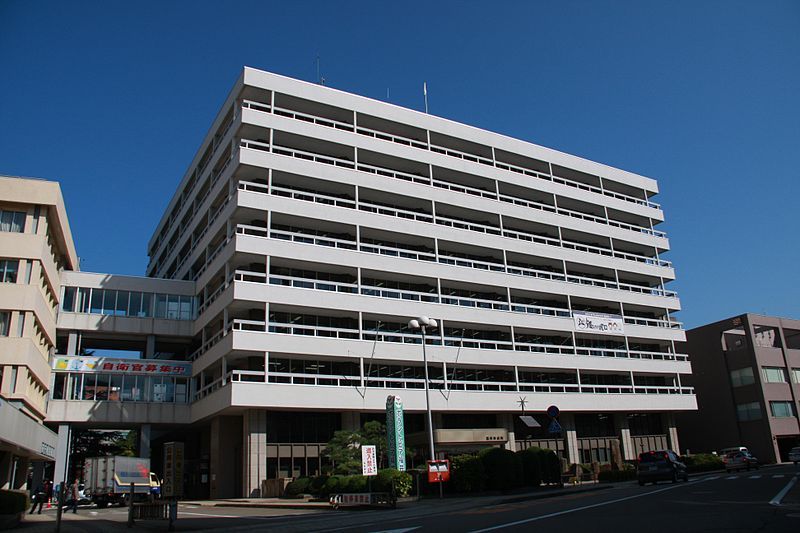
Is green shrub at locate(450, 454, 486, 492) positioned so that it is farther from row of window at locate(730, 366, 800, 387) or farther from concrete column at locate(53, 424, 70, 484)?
row of window at locate(730, 366, 800, 387)

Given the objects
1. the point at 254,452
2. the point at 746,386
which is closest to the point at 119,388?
the point at 254,452

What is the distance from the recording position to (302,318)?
43.1m

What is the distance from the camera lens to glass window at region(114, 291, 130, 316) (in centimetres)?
4769

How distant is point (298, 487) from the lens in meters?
35.9

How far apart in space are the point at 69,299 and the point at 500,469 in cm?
3392

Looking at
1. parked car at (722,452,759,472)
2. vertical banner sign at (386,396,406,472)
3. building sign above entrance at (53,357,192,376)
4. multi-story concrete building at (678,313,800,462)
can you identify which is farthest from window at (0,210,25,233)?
multi-story concrete building at (678,313,800,462)

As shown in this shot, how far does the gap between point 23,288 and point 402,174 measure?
26580mm

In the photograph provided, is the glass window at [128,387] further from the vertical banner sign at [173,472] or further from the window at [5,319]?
the vertical banner sign at [173,472]

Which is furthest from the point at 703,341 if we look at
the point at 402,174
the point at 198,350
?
the point at 198,350

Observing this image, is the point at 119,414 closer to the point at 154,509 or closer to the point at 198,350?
the point at 198,350

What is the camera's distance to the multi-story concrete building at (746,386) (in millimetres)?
63656

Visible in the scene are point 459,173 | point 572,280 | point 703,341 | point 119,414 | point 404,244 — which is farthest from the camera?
point 703,341

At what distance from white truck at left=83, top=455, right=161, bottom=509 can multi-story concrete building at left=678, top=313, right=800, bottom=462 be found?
5508 cm

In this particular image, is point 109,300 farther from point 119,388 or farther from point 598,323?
point 598,323
